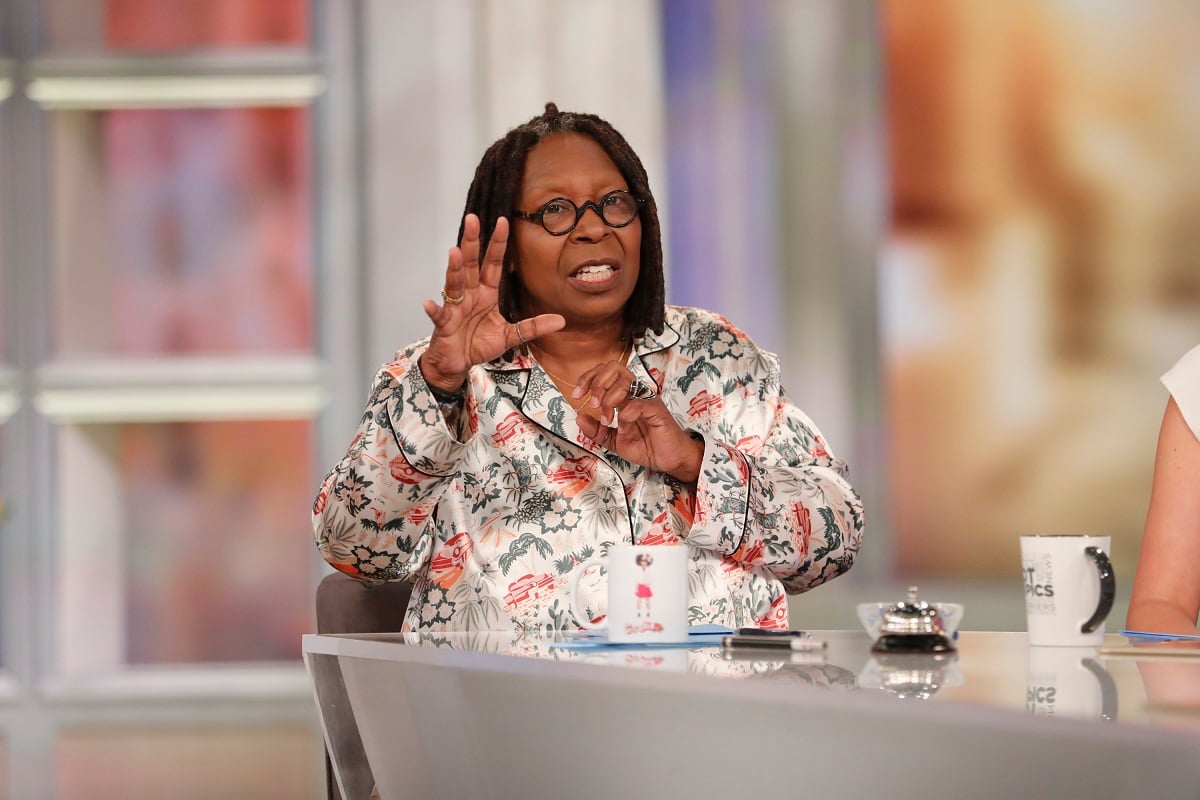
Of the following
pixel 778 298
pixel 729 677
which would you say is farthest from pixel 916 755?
pixel 778 298

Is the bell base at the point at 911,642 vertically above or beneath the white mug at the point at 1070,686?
beneath

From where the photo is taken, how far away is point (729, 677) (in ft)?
3.19

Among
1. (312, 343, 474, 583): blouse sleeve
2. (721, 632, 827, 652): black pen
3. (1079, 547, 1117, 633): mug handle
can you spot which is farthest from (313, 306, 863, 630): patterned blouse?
(1079, 547, 1117, 633): mug handle

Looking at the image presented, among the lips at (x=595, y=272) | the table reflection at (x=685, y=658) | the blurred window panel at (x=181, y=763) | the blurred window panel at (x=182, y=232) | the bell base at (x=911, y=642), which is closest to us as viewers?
the table reflection at (x=685, y=658)

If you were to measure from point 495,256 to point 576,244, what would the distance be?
0.66ft

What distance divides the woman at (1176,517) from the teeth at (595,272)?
2.31 feet

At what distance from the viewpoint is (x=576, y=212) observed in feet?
6.41

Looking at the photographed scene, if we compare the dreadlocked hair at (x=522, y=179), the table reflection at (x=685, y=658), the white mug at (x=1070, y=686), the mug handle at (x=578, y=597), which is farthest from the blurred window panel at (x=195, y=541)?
the white mug at (x=1070, y=686)

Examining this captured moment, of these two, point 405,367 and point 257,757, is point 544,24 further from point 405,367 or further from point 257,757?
point 257,757

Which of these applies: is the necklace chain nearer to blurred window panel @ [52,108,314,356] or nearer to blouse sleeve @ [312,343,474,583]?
blouse sleeve @ [312,343,474,583]

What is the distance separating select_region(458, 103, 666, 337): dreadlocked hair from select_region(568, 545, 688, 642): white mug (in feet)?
2.32

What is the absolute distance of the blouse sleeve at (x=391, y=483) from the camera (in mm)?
1754

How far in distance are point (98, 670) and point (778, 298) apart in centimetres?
150

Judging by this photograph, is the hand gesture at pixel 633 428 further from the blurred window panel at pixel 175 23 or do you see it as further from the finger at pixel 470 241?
the blurred window panel at pixel 175 23
